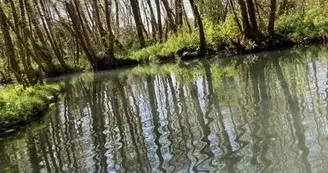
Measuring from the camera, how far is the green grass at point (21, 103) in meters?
12.3

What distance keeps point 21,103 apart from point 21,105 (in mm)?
233

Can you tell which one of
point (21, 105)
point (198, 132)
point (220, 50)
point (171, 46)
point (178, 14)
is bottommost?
point (198, 132)

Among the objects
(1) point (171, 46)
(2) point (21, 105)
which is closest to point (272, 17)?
(1) point (171, 46)

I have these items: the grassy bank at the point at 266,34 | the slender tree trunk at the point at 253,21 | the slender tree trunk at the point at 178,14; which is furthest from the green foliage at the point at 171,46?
the slender tree trunk at the point at 178,14

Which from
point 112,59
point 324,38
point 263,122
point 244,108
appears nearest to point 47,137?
point 244,108

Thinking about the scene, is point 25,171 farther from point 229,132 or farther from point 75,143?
point 229,132

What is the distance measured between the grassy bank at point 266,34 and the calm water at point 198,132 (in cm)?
862

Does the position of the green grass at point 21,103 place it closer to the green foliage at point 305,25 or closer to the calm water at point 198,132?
the calm water at point 198,132

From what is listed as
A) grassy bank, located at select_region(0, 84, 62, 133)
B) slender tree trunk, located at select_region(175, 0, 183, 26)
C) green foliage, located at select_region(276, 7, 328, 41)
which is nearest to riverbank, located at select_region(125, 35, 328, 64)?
green foliage, located at select_region(276, 7, 328, 41)

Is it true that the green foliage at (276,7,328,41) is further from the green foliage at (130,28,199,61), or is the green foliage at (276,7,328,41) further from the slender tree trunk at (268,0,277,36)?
the green foliage at (130,28,199,61)

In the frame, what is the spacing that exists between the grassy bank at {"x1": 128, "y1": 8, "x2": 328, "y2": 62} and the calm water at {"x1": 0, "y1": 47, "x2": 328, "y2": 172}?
8.62 metres

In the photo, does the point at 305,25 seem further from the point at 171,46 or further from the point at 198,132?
the point at 198,132

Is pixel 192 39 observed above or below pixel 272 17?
below

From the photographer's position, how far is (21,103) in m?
13.6
